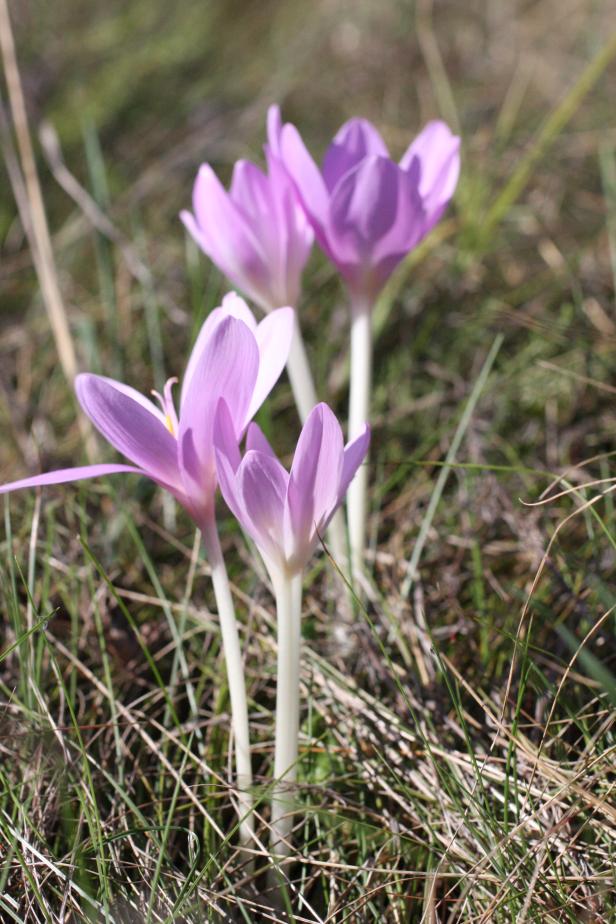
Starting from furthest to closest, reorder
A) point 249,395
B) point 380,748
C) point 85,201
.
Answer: point 85,201
point 380,748
point 249,395

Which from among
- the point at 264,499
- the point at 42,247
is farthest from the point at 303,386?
the point at 42,247

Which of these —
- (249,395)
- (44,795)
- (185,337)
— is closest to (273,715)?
(44,795)

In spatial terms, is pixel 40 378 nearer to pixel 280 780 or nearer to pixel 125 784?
pixel 125 784

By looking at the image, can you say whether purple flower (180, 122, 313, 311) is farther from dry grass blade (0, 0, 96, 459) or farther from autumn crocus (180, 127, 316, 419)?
dry grass blade (0, 0, 96, 459)

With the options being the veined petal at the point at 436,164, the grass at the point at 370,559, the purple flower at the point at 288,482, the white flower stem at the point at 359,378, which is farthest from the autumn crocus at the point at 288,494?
the veined petal at the point at 436,164

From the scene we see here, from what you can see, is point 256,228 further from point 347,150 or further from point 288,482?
point 288,482
